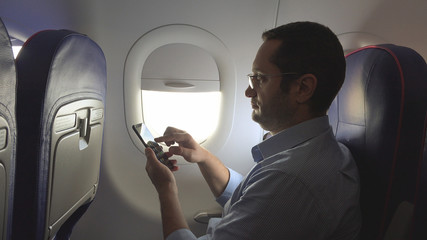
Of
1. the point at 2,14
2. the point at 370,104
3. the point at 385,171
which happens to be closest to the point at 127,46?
the point at 2,14

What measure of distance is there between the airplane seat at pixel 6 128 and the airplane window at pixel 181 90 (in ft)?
3.94

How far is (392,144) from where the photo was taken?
3.26ft

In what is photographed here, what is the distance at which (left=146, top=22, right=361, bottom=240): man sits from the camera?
970 millimetres

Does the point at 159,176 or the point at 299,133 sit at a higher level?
the point at 299,133

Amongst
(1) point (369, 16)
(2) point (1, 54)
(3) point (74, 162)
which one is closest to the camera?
(2) point (1, 54)

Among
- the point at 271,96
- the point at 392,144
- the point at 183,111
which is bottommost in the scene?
the point at 183,111

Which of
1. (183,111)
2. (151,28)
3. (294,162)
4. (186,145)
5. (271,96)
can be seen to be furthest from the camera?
(183,111)

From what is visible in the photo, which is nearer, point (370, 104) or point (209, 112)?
point (370, 104)

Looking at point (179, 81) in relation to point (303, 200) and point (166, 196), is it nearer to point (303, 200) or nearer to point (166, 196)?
point (166, 196)

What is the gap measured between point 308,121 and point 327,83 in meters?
0.17

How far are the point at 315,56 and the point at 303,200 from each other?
0.56 m

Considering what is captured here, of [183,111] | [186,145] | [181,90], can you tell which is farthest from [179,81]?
[186,145]

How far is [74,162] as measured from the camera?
4.74ft

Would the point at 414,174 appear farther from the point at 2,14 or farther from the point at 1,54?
the point at 2,14
